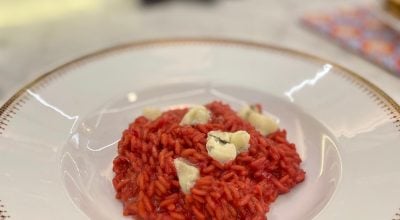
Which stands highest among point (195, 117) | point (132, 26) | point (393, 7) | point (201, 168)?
point (132, 26)

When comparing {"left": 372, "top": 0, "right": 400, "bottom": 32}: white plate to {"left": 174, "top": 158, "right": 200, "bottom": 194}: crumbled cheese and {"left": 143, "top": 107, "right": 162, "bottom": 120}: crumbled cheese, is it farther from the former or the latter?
{"left": 174, "top": 158, "right": 200, "bottom": 194}: crumbled cheese

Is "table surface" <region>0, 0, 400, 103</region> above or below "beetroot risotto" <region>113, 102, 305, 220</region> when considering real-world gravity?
above

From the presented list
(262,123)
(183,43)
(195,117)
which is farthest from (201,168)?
(183,43)

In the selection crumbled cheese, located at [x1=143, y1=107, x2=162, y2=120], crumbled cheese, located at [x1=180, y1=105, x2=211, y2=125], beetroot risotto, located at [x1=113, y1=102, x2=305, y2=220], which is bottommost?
beetroot risotto, located at [x1=113, y1=102, x2=305, y2=220]

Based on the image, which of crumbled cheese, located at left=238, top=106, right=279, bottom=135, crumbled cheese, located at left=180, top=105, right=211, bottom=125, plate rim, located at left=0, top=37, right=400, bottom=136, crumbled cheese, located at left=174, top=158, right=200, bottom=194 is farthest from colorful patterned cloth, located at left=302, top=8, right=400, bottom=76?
crumbled cheese, located at left=174, top=158, right=200, bottom=194

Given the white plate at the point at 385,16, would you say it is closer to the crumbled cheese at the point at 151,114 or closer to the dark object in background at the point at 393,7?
the dark object in background at the point at 393,7

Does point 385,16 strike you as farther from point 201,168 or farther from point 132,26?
point 201,168

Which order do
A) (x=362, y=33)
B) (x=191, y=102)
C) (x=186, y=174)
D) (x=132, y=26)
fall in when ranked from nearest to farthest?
1. (x=186, y=174)
2. (x=191, y=102)
3. (x=362, y=33)
4. (x=132, y=26)
